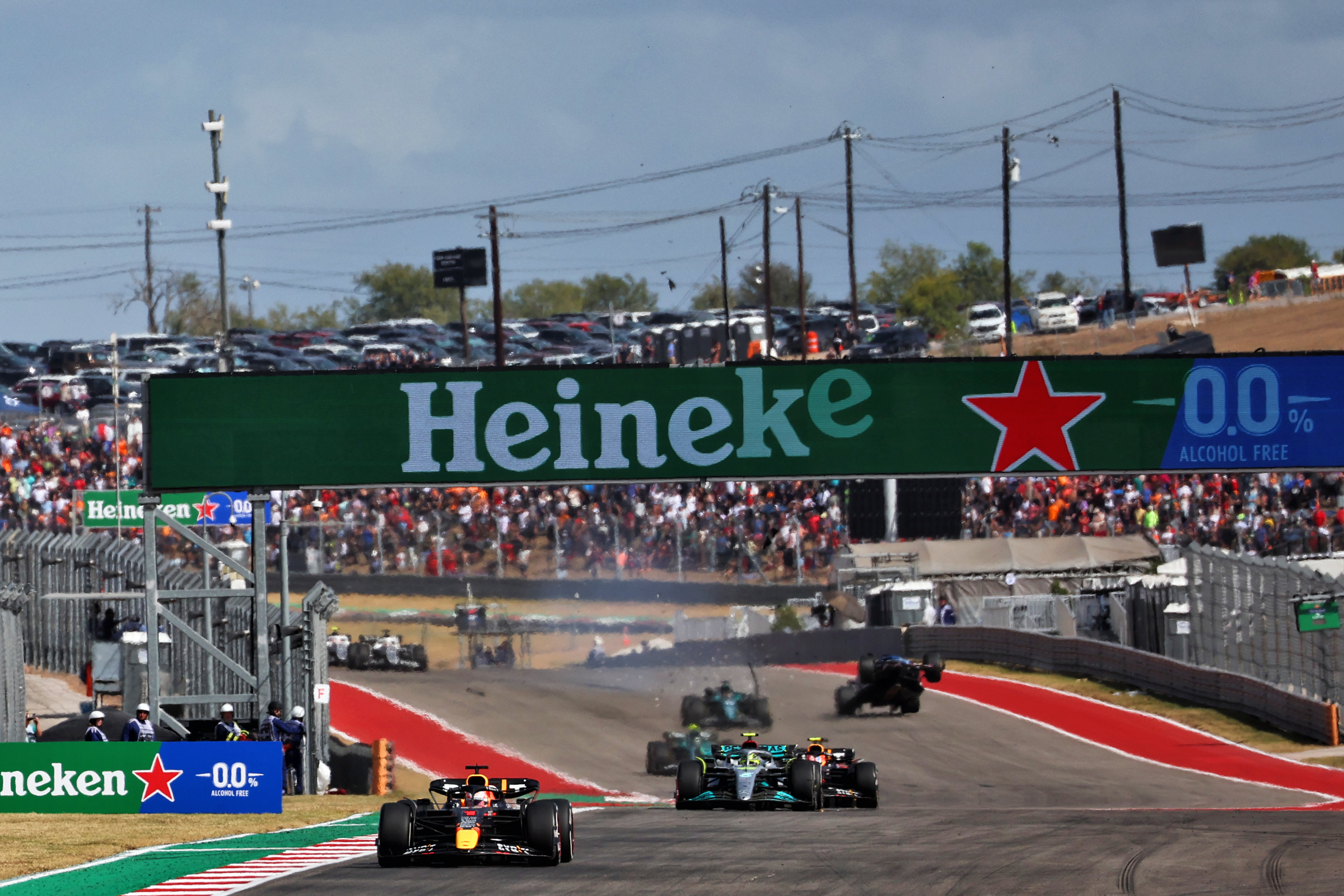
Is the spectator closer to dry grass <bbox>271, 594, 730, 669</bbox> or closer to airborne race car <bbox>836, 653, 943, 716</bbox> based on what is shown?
dry grass <bbox>271, 594, 730, 669</bbox>

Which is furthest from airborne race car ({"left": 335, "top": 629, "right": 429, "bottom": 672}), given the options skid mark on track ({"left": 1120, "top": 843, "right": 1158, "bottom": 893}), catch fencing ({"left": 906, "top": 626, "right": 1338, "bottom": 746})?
skid mark on track ({"left": 1120, "top": 843, "right": 1158, "bottom": 893})

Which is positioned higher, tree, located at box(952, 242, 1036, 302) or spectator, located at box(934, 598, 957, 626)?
tree, located at box(952, 242, 1036, 302)

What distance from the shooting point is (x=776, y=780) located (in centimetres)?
2062

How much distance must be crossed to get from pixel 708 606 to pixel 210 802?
77.7 feet

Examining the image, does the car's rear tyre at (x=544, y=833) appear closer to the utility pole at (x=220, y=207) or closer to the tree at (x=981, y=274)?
the utility pole at (x=220, y=207)

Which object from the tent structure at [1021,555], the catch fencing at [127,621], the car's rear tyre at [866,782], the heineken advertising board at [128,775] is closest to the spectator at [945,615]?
the tent structure at [1021,555]

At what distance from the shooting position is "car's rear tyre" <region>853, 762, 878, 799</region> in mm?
21156

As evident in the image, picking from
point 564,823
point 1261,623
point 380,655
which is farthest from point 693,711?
point 564,823

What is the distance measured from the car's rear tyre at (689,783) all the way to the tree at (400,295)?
153 meters

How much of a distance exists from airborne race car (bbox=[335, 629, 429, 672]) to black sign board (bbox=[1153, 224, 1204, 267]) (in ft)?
185

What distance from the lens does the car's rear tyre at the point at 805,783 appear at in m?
20.3

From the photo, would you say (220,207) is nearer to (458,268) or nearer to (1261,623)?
(1261,623)

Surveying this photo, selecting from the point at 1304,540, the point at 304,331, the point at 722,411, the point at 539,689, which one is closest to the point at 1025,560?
the point at 1304,540

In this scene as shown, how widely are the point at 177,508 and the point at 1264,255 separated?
127688 mm
